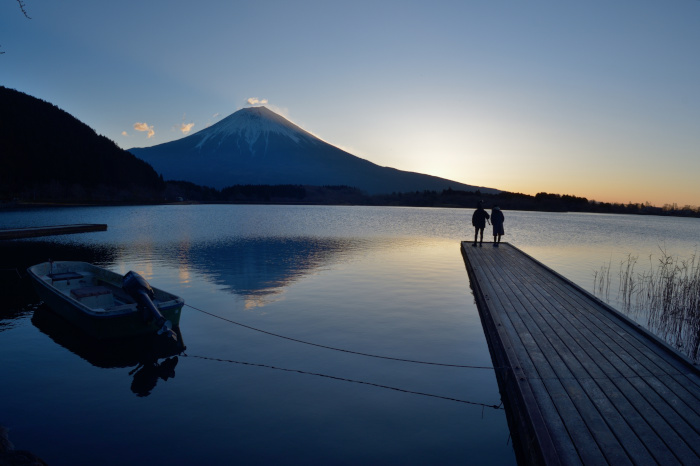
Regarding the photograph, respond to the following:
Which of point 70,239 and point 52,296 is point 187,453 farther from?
point 70,239

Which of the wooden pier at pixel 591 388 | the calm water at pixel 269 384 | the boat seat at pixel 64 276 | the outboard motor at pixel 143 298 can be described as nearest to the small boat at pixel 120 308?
the outboard motor at pixel 143 298

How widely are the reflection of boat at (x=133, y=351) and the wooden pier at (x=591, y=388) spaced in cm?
680

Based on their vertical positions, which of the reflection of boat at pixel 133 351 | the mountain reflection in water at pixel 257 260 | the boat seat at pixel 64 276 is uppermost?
the boat seat at pixel 64 276

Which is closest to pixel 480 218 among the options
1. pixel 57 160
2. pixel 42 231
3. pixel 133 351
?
pixel 133 351

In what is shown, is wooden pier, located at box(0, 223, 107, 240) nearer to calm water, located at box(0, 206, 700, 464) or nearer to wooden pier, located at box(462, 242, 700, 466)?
calm water, located at box(0, 206, 700, 464)

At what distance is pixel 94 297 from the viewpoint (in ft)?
40.0

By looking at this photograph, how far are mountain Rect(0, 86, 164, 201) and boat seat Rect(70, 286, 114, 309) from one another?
10246cm

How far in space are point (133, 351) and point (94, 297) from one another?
10.3 ft

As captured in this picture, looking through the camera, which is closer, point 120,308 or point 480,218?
point 120,308

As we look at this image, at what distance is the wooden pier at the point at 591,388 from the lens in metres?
4.74

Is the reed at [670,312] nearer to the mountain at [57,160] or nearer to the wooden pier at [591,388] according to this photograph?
the wooden pier at [591,388]

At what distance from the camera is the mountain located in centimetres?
10594

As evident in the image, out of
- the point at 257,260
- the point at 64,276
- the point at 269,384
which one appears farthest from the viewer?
the point at 257,260

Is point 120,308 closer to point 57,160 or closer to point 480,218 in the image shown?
point 480,218
